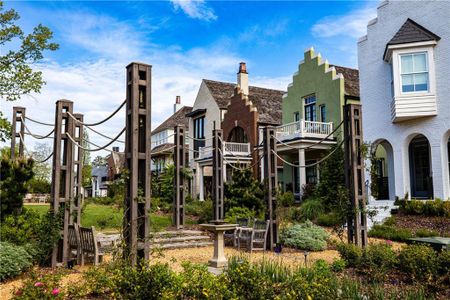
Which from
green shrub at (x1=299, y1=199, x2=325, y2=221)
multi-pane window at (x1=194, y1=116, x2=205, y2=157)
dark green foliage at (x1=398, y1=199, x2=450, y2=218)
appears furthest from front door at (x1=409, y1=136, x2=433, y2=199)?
multi-pane window at (x1=194, y1=116, x2=205, y2=157)

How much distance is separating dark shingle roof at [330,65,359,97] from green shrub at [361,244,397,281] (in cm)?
1679

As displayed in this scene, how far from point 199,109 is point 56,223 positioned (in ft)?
81.0

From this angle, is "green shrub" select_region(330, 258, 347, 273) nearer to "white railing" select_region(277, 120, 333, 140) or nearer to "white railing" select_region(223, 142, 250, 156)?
"white railing" select_region(277, 120, 333, 140)

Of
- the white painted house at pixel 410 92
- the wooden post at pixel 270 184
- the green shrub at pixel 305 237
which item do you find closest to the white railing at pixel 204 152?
the white painted house at pixel 410 92

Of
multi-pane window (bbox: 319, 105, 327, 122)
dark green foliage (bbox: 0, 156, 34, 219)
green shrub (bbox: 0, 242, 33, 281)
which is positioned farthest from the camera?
multi-pane window (bbox: 319, 105, 327, 122)

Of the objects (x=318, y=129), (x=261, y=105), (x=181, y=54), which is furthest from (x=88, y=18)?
(x=261, y=105)

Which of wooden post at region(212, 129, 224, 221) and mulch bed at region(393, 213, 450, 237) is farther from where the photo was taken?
mulch bed at region(393, 213, 450, 237)

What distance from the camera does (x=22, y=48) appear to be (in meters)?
15.2

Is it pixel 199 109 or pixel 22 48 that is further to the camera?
pixel 199 109

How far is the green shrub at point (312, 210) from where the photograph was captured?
16.9 meters

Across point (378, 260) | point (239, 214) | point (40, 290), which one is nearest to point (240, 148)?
point (239, 214)

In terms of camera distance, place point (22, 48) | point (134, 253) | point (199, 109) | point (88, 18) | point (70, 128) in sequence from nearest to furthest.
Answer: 1. point (134, 253)
2. point (88, 18)
3. point (70, 128)
4. point (22, 48)
5. point (199, 109)

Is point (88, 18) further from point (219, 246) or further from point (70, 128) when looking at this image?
point (219, 246)

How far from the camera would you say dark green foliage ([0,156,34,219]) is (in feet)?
33.2
